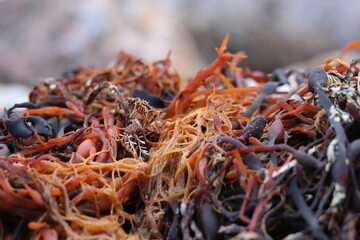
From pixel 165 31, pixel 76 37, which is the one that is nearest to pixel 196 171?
pixel 76 37

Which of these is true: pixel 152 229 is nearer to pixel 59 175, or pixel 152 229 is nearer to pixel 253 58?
pixel 59 175

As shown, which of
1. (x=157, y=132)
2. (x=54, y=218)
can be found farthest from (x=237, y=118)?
(x=54, y=218)

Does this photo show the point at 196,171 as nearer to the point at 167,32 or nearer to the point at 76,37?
the point at 76,37

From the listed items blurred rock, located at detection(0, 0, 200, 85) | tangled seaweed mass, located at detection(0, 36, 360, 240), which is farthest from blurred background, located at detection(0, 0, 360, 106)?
tangled seaweed mass, located at detection(0, 36, 360, 240)

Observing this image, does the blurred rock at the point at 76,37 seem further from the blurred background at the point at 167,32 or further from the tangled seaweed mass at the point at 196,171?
the tangled seaweed mass at the point at 196,171

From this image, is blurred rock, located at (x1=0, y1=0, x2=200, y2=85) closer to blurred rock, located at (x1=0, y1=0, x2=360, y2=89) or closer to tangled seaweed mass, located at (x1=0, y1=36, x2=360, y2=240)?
blurred rock, located at (x1=0, y1=0, x2=360, y2=89)

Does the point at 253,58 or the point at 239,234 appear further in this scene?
the point at 253,58
